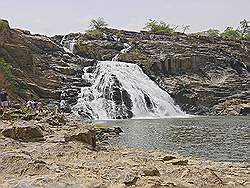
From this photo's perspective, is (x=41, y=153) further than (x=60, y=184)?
Yes

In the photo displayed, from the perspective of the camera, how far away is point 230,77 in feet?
204

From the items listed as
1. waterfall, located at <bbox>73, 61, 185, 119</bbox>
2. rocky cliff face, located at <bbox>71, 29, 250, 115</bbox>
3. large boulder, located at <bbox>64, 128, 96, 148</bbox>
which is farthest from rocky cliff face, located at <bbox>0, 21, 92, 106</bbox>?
large boulder, located at <bbox>64, 128, 96, 148</bbox>

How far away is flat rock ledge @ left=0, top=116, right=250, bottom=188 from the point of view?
26.1 ft

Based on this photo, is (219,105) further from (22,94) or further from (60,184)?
(60,184)

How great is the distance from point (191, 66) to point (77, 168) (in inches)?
2134

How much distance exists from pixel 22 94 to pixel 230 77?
110ft

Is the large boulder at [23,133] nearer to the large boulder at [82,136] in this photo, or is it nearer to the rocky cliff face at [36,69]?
the large boulder at [82,136]

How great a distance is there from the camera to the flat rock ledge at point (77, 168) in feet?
26.1

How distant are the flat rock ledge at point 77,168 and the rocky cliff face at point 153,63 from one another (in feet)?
84.3

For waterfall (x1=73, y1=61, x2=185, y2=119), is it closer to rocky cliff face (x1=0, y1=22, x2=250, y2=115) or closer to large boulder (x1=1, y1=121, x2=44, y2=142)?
rocky cliff face (x1=0, y1=22, x2=250, y2=115)

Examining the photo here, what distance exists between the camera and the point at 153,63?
6109 centimetres

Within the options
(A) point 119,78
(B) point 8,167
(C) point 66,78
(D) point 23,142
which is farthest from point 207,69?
(B) point 8,167

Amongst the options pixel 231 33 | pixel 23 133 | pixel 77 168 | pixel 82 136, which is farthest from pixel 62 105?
pixel 231 33

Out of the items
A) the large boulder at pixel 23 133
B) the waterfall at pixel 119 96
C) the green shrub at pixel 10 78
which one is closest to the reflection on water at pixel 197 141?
the large boulder at pixel 23 133
